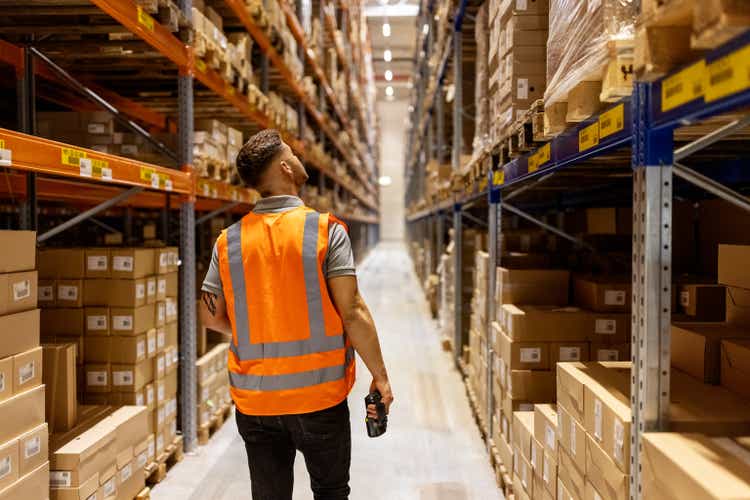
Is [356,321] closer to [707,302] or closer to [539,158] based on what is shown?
[539,158]

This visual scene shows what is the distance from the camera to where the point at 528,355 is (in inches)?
A: 132

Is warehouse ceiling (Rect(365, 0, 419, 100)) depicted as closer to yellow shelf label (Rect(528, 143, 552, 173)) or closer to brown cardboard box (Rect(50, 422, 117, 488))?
yellow shelf label (Rect(528, 143, 552, 173))

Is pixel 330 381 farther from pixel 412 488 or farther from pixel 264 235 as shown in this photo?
pixel 412 488

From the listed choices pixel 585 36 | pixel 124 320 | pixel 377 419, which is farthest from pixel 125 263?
pixel 585 36

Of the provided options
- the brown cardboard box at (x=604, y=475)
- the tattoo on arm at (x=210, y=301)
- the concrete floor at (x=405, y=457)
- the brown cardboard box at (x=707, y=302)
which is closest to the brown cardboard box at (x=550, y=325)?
the brown cardboard box at (x=707, y=302)

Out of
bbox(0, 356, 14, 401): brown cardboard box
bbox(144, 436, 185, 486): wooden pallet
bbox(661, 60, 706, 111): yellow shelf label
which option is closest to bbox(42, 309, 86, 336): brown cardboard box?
bbox(144, 436, 185, 486): wooden pallet

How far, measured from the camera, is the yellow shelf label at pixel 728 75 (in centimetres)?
118

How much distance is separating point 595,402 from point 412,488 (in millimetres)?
1928

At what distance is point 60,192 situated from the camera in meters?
4.18

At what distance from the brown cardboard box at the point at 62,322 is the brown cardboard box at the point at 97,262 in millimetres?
240

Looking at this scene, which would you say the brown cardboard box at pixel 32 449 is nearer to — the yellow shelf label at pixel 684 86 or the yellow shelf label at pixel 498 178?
the yellow shelf label at pixel 684 86

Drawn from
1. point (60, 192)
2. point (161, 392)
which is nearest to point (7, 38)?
point (60, 192)

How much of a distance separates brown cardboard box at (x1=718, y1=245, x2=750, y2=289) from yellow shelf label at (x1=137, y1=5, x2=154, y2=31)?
303 cm

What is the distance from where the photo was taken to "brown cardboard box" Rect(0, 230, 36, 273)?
2363mm
